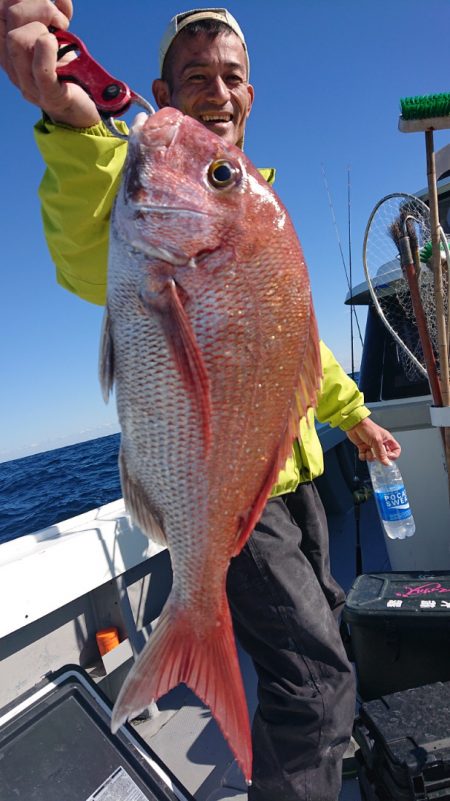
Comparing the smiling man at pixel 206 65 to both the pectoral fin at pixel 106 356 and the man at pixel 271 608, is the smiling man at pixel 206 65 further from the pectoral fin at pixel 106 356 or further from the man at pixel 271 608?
the pectoral fin at pixel 106 356

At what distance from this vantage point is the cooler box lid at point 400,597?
2436 millimetres

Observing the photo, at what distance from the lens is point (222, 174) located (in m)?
1.24

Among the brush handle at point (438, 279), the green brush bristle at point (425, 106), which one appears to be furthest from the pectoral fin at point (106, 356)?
the green brush bristle at point (425, 106)

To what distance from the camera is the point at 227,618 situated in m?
1.27

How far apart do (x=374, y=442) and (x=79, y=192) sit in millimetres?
1612

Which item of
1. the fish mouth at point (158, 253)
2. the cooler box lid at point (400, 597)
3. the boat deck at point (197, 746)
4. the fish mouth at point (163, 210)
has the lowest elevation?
the boat deck at point (197, 746)

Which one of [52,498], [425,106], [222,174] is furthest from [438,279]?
[52,498]

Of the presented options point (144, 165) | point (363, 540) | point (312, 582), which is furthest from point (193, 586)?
point (363, 540)

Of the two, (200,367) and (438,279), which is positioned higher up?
(438,279)

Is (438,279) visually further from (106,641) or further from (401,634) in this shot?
(106,641)

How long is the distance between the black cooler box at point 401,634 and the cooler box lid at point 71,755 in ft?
3.66

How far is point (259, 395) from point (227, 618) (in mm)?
569

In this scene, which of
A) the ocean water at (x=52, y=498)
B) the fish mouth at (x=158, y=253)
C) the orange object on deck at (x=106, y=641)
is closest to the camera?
the fish mouth at (x=158, y=253)

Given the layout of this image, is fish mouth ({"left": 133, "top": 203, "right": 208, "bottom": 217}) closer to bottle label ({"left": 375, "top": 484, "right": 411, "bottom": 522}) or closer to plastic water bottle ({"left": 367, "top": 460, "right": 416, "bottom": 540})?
plastic water bottle ({"left": 367, "top": 460, "right": 416, "bottom": 540})
